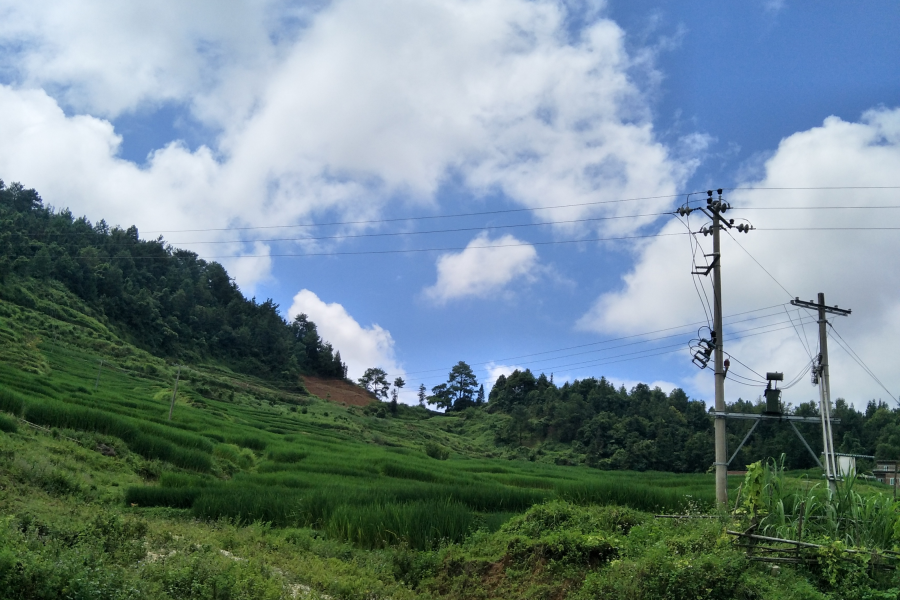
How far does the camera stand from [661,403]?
74750mm

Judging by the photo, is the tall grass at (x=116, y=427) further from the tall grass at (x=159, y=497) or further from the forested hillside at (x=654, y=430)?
the forested hillside at (x=654, y=430)

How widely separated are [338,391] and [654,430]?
204 feet

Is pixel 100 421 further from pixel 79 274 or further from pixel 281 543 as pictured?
pixel 79 274

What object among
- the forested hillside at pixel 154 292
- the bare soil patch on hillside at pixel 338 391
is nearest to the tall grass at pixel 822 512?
the forested hillside at pixel 154 292

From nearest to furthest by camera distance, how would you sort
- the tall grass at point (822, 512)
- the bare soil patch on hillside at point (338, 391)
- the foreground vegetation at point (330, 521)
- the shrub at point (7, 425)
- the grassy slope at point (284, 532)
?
1. the grassy slope at point (284, 532)
2. the foreground vegetation at point (330, 521)
3. the tall grass at point (822, 512)
4. the shrub at point (7, 425)
5. the bare soil patch on hillside at point (338, 391)

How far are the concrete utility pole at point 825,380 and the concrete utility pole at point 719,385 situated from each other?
1956mm

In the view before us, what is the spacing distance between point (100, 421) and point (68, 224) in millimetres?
85368

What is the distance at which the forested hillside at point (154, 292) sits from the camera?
75875 mm

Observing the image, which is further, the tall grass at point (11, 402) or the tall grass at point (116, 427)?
the tall grass at point (116, 427)

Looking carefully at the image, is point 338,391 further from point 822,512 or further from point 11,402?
point 822,512

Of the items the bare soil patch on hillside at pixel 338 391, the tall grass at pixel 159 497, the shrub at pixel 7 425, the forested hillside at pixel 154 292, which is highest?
the forested hillside at pixel 154 292

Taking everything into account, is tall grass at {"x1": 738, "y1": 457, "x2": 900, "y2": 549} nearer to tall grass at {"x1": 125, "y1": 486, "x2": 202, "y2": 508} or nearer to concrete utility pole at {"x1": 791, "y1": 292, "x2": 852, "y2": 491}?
concrete utility pole at {"x1": 791, "y1": 292, "x2": 852, "y2": 491}

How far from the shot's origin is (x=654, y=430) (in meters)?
63.7

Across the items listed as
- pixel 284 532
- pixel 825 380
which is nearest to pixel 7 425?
pixel 284 532
